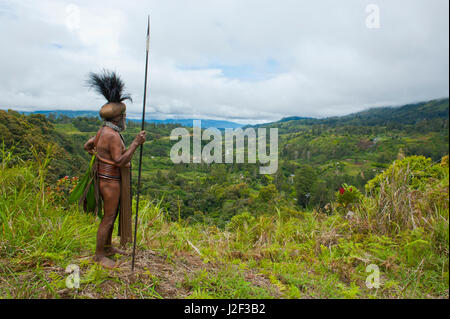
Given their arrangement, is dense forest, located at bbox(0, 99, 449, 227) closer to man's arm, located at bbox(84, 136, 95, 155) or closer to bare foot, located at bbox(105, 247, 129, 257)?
bare foot, located at bbox(105, 247, 129, 257)

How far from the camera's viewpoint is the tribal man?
8.98ft

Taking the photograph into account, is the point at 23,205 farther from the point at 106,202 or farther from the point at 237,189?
the point at 237,189

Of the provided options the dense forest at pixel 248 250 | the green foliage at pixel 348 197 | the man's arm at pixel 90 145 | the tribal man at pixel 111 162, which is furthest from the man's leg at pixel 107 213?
the green foliage at pixel 348 197

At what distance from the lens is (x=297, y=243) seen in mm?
4262

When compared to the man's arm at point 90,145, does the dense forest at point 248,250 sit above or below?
below

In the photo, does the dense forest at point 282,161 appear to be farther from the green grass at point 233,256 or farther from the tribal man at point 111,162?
the tribal man at point 111,162

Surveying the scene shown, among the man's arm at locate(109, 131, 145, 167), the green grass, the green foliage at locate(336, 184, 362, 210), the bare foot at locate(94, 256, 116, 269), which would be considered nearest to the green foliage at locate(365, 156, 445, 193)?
the green grass

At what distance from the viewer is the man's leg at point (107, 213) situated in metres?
2.82

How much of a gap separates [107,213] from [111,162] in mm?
576

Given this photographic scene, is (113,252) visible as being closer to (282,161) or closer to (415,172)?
(415,172)

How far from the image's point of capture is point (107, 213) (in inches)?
112

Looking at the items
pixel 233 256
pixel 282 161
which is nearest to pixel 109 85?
pixel 233 256

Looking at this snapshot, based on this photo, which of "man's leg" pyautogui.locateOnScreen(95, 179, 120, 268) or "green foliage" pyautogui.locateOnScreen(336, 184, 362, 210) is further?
"green foliage" pyautogui.locateOnScreen(336, 184, 362, 210)
